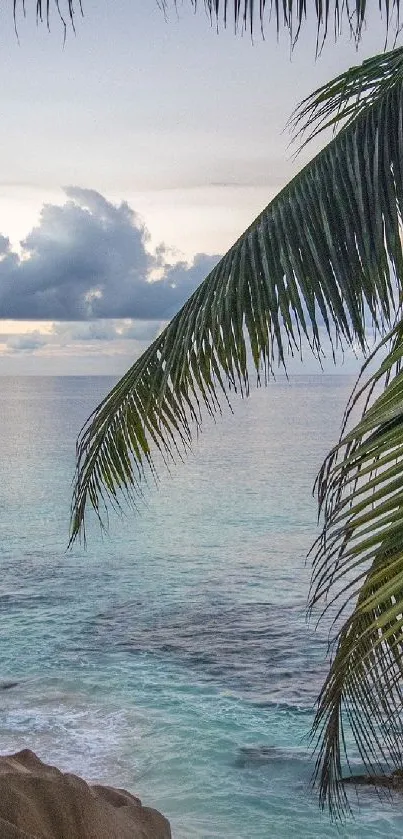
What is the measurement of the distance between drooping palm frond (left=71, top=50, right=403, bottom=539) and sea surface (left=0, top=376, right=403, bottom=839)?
8388mm

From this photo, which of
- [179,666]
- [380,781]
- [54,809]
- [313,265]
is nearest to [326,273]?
[313,265]

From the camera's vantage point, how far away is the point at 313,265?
3.46m

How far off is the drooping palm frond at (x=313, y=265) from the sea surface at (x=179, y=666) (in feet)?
27.5

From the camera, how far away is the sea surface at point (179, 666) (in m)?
11.5

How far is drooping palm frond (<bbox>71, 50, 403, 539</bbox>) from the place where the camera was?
11.1 ft

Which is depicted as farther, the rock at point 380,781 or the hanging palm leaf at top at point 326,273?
the rock at point 380,781

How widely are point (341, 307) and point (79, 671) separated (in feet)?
48.7

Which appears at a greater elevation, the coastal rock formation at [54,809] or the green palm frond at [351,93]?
the green palm frond at [351,93]

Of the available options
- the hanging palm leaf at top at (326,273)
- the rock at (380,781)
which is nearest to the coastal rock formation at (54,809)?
the hanging palm leaf at top at (326,273)

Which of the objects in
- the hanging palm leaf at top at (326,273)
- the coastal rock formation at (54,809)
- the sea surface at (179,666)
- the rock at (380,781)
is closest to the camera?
the hanging palm leaf at top at (326,273)

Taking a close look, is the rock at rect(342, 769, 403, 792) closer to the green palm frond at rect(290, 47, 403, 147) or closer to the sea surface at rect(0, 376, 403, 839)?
the sea surface at rect(0, 376, 403, 839)

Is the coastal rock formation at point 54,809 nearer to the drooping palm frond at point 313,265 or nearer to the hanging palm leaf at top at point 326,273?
the hanging palm leaf at top at point 326,273

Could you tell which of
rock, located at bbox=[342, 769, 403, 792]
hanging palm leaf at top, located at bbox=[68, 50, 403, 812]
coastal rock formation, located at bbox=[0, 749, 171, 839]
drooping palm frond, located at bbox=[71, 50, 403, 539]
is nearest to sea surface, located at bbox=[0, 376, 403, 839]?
rock, located at bbox=[342, 769, 403, 792]

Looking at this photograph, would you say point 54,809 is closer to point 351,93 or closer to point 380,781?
point 351,93
